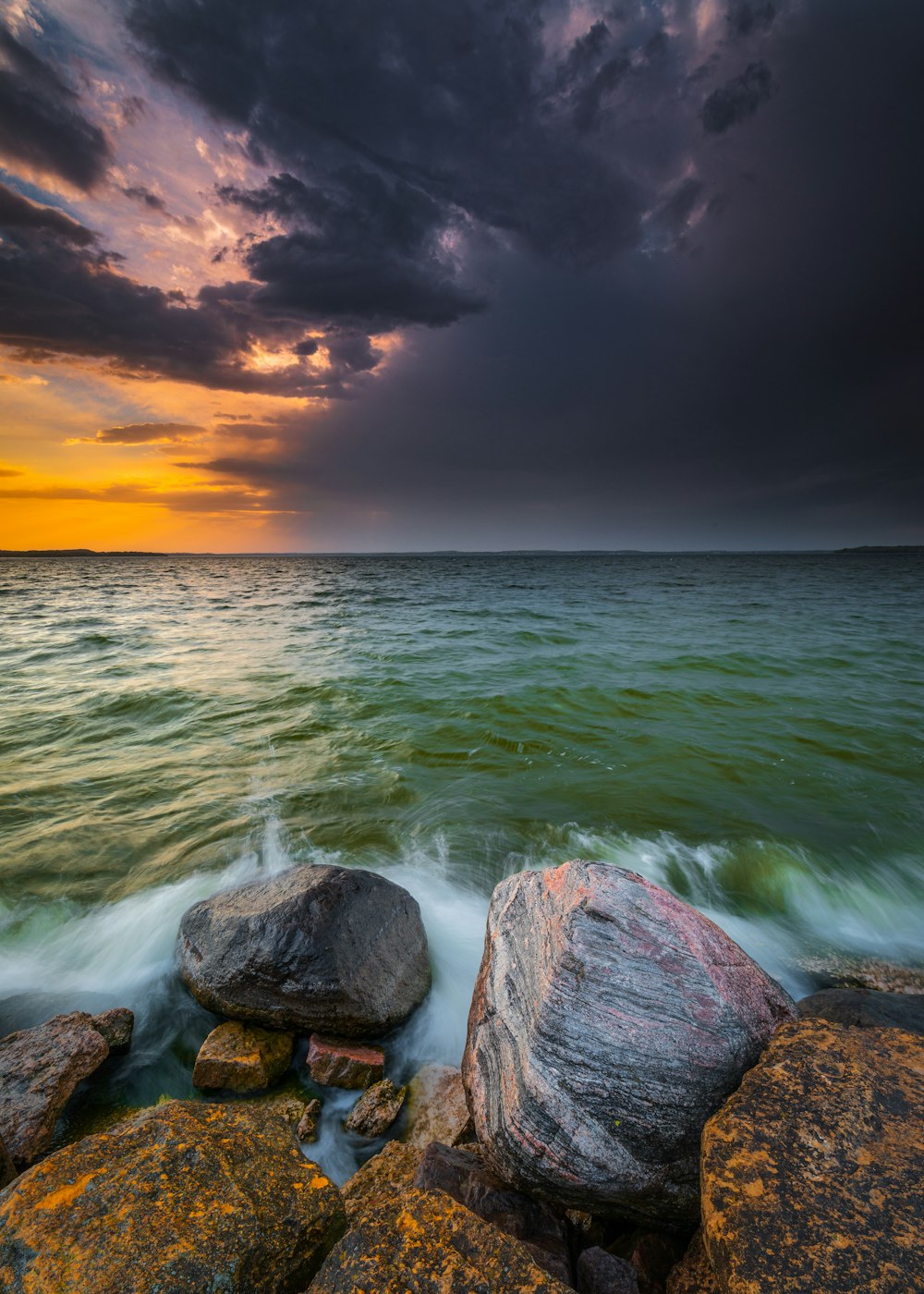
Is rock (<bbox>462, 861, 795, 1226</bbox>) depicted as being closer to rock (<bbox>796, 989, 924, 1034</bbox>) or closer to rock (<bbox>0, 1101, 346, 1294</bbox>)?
rock (<bbox>796, 989, 924, 1034</bbox>)

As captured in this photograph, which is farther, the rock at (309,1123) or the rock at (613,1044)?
the rock at (309,1123)

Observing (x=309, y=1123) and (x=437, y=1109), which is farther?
(x=437, y=1109)

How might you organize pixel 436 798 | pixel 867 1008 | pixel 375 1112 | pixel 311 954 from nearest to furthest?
pixel 867 1008
pixel 375 1112
pixel 311 954
pixel 436 798

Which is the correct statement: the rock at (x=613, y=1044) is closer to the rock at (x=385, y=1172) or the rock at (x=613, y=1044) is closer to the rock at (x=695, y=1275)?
the rock at (x=695, y=1275)

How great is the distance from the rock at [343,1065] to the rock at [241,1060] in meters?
0.22

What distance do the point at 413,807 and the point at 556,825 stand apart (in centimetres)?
224

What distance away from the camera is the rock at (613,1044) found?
8.36ft

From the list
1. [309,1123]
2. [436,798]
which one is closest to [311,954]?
[309,1123]

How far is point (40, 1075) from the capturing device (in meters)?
3.45

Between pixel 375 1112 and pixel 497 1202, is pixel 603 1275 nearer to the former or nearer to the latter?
pixel 497 1202

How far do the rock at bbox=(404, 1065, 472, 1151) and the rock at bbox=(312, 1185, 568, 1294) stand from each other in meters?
1.68

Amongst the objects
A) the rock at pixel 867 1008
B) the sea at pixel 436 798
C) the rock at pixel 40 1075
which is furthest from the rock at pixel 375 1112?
the rock at pixel 867 1008

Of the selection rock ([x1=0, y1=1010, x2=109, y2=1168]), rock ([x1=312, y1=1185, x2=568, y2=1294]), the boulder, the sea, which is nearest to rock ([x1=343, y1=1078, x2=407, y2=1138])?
the sea

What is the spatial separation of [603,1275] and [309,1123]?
201 cm
